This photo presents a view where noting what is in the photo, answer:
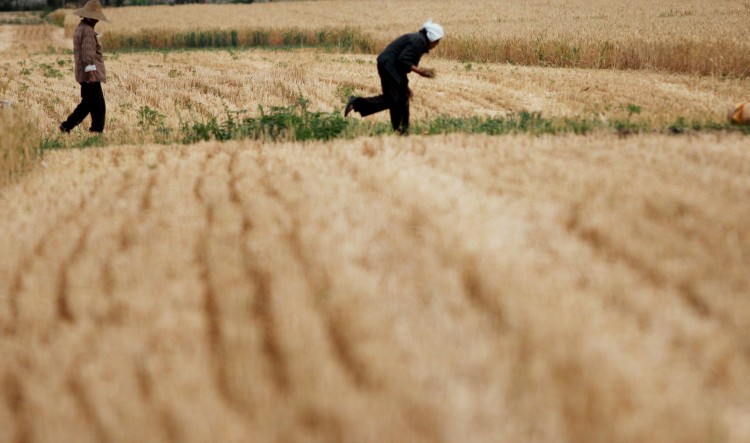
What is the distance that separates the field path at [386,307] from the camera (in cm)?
261

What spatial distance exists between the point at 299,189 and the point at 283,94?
444 inches

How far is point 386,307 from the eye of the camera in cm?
321

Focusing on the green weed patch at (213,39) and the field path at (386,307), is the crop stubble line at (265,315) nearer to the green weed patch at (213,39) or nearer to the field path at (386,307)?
the field path at (386,307)

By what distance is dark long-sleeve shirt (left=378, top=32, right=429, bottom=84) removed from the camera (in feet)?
29.9

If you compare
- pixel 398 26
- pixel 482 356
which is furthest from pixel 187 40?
pixel 482 356

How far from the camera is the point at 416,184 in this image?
5.02 meters

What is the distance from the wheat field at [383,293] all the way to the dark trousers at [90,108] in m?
3.72

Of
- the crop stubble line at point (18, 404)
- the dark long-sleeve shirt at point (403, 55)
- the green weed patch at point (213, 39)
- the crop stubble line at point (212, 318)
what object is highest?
the green weed patch at point (213, 39)

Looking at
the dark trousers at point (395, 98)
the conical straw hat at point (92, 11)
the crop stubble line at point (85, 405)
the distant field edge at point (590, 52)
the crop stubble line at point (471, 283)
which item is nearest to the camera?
the crop stubble line at point (85, 405)

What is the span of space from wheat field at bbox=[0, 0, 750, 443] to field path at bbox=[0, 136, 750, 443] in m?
0.01

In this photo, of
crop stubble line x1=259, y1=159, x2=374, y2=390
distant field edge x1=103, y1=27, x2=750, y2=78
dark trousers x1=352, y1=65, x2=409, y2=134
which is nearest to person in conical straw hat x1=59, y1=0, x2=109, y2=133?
dark trousers x1=352, y1=65, x2=409, y2=134

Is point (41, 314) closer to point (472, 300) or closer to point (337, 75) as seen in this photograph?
point (472, 300)

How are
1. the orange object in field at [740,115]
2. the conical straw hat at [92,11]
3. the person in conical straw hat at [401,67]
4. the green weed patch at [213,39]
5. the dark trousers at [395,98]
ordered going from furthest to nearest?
1. the green weed patch at [213,39]
2. the conical straw hat at [92,11]
3. the dark trousers at [395,98]
4. the person in conical straw hat at [401,67]
5. the orange object in field at [740,115]

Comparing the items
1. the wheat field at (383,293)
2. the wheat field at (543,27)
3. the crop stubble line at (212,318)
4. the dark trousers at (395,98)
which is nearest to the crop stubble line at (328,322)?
the wheat field at (383,293)
